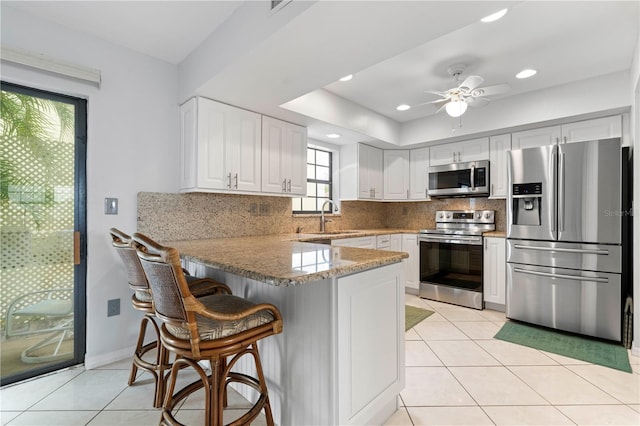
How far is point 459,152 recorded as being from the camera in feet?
13.6

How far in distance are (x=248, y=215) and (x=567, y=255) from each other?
3195 millimetres

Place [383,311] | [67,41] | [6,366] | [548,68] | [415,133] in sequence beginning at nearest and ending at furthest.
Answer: [383,311], [6,366], [67,41], [548,68], [415,133]

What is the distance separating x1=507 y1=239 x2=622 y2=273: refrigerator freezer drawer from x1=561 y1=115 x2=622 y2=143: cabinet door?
128 cm

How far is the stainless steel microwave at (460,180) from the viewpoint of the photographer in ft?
12.7

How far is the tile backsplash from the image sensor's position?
8.59 ft

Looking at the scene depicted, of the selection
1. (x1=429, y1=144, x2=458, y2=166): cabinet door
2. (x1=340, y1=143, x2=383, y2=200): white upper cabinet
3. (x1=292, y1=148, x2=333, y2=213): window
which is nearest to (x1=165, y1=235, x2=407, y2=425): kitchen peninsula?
(x1=292, y1=148, x2=333, y2=213): window

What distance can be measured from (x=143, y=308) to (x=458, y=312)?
3.29 m

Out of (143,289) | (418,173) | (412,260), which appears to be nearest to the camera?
(143,289)

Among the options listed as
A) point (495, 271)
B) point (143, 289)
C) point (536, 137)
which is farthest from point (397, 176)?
point (143, 289)

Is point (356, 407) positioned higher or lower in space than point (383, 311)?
lower

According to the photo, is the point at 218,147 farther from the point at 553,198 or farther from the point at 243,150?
the point at 553,198

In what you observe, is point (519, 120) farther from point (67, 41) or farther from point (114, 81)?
point (67, 41)

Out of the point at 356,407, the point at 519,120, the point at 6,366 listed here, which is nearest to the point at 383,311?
the point at 356,407

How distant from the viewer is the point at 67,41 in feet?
7.16
